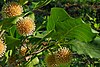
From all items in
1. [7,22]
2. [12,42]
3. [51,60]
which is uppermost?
[7,22]

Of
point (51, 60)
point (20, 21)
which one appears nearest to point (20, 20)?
point (20, 21)

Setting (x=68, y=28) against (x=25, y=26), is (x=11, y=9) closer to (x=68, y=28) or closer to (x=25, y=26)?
(x=25, y=26)

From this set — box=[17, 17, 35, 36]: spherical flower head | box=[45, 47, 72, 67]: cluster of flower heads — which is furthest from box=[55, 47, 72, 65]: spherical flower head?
box=[17, 17, 35, 36]: spherical flower head

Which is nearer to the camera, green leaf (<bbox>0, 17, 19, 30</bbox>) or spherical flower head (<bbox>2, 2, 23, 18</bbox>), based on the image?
green leaf (<bbox>0, 17, 19, 30</bbox>)

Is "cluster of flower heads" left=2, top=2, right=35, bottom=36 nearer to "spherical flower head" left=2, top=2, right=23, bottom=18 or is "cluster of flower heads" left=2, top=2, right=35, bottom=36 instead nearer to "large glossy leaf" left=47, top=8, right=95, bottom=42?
"spherical flower head" left=2, top=2, right=23, bottom=18

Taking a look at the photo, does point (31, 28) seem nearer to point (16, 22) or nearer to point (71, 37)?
point (16, 22)

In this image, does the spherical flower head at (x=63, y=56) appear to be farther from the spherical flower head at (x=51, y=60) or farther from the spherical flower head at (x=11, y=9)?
the spherical flower head at (x=11, y=9)

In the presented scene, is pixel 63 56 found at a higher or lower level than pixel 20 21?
lower
